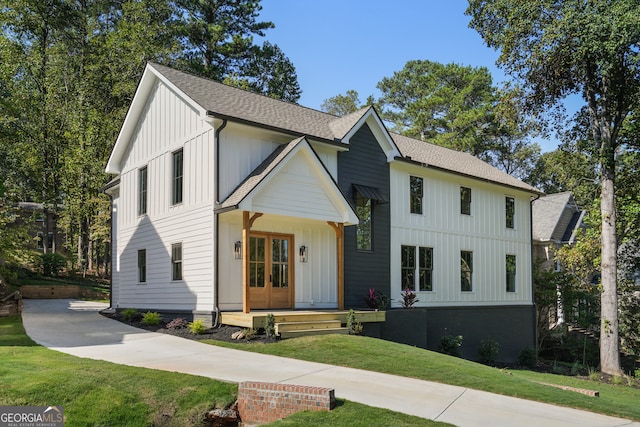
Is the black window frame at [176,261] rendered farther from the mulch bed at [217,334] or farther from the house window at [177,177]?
the mulch bed at [217,334]

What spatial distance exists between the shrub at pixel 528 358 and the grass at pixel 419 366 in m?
9.98

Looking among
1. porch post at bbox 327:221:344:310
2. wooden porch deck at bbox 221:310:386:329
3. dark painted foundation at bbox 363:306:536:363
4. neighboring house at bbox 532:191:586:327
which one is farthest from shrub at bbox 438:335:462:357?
neighboring house at bbox 532:191:586:327

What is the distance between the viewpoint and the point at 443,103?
144 feet

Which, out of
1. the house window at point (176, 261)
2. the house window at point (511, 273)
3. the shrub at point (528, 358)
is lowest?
the shrub at point (528, 358)

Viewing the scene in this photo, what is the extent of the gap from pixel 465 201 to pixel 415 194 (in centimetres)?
305

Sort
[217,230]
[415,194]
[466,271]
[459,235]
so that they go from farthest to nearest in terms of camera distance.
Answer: [466,271] → [459,235] → [415,194] → [217,230]

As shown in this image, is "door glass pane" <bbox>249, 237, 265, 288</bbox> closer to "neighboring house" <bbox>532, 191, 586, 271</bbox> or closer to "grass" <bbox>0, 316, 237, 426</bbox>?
"grass" <bbox>0, 316, 237, 426</bbox>

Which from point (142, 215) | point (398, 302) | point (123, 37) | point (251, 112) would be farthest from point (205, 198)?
point (123, 37)

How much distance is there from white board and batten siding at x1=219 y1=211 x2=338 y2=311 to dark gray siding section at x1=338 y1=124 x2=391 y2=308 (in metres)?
0.62

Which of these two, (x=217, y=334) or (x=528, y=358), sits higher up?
(x=217, y=334)

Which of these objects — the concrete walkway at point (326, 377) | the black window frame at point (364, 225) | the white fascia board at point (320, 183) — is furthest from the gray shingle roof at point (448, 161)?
the concrete walkway at point (326, 377)

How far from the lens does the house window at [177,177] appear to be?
53.2 ft

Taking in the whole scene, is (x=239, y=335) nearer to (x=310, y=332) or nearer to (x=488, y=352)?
(x=310, y=332)

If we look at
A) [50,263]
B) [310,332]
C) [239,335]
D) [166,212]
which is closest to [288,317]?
[310,332]
